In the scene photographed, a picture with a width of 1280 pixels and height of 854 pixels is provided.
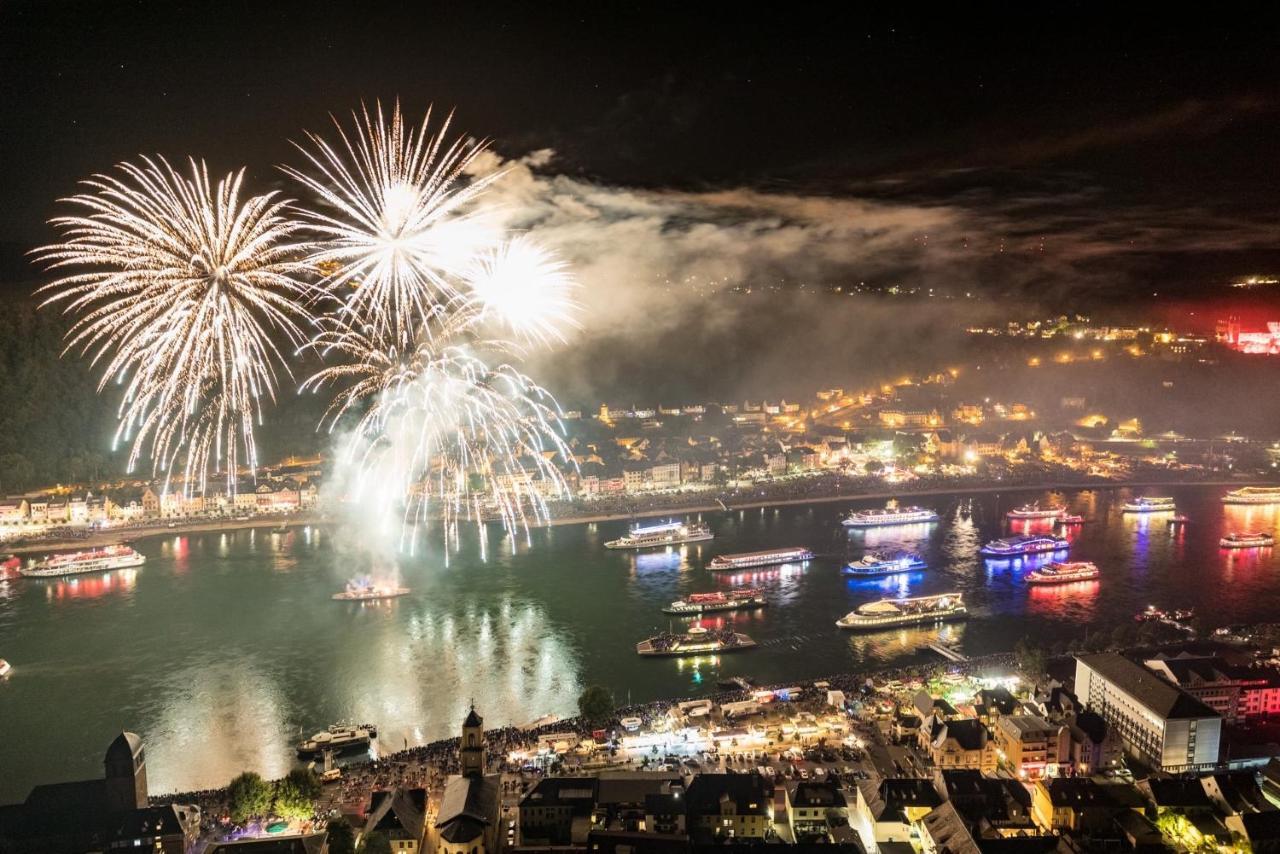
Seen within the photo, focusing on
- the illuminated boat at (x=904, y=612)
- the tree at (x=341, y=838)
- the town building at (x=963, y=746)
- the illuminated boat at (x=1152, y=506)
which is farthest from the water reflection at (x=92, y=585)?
the illuminated boat at (x=1152, y=506)

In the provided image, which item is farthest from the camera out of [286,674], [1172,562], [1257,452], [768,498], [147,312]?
[1257,452]

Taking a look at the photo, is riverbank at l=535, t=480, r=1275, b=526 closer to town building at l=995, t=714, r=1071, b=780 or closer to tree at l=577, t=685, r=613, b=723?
tree at l=577, t=685, r=613, b=723

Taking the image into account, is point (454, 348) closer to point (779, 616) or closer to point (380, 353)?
point (380, 353)

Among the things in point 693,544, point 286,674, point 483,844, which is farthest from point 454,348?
point 693,544

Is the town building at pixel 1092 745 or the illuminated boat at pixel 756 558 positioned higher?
the illuminated boat at pixel 756 558

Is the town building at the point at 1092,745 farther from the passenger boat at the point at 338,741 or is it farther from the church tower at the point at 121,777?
the church tower at the point at 121,777

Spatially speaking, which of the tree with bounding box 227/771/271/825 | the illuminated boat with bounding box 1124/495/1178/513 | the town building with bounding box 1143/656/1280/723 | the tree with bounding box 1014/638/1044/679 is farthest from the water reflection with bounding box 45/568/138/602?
the illuminated boat with bounding box 1124/495/1178/513
